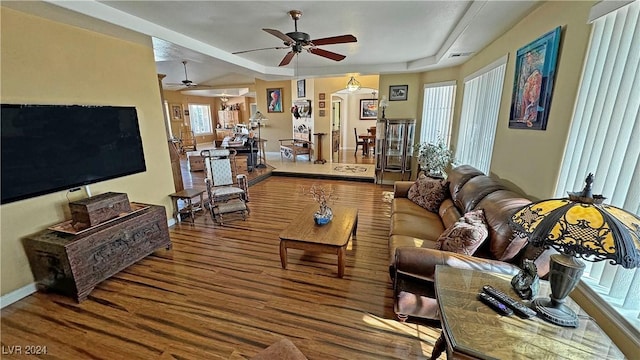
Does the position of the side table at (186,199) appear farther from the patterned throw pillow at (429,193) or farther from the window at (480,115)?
the window at (480,115)

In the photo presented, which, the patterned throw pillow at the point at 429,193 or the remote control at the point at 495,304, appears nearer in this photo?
the remote control at the point at 495,304

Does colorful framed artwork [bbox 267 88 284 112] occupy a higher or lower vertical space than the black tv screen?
higher

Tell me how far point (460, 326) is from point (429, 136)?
5.27m

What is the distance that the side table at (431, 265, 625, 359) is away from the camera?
1.03 metres

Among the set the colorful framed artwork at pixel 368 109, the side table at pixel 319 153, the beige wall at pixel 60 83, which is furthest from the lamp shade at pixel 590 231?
the colorful framed artwork at pixel 368 109

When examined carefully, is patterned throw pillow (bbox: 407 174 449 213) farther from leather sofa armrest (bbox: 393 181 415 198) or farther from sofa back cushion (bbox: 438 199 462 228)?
leather sofa armrest (bbox: 393 181 415 198)

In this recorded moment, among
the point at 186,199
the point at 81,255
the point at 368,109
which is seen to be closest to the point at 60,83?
the point at 81,255

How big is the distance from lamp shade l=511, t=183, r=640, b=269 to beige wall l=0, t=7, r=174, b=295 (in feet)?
12.7

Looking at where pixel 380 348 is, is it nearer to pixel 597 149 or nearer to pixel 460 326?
pixel 460 326

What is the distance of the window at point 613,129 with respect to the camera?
1366 mm

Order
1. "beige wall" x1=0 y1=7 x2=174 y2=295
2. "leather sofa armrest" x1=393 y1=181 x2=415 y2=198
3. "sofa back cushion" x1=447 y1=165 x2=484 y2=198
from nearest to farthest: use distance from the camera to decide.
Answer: "beige wall" x1=0 y1=7 x2=174 y2=295, "sofa back cushion" x1=447 y1=165 x2=484 y2=198, "leather sofa armrest" x1=393 y1=181 x2=415 y2=198

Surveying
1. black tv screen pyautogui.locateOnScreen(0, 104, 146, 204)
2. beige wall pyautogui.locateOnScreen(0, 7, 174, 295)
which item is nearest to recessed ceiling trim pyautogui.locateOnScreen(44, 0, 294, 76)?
beige wall pyautogui.locateOnScreen(0, 7, 174, 295)

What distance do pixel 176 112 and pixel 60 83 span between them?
973 centimetres

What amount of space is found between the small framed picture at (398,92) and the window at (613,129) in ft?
14.4
